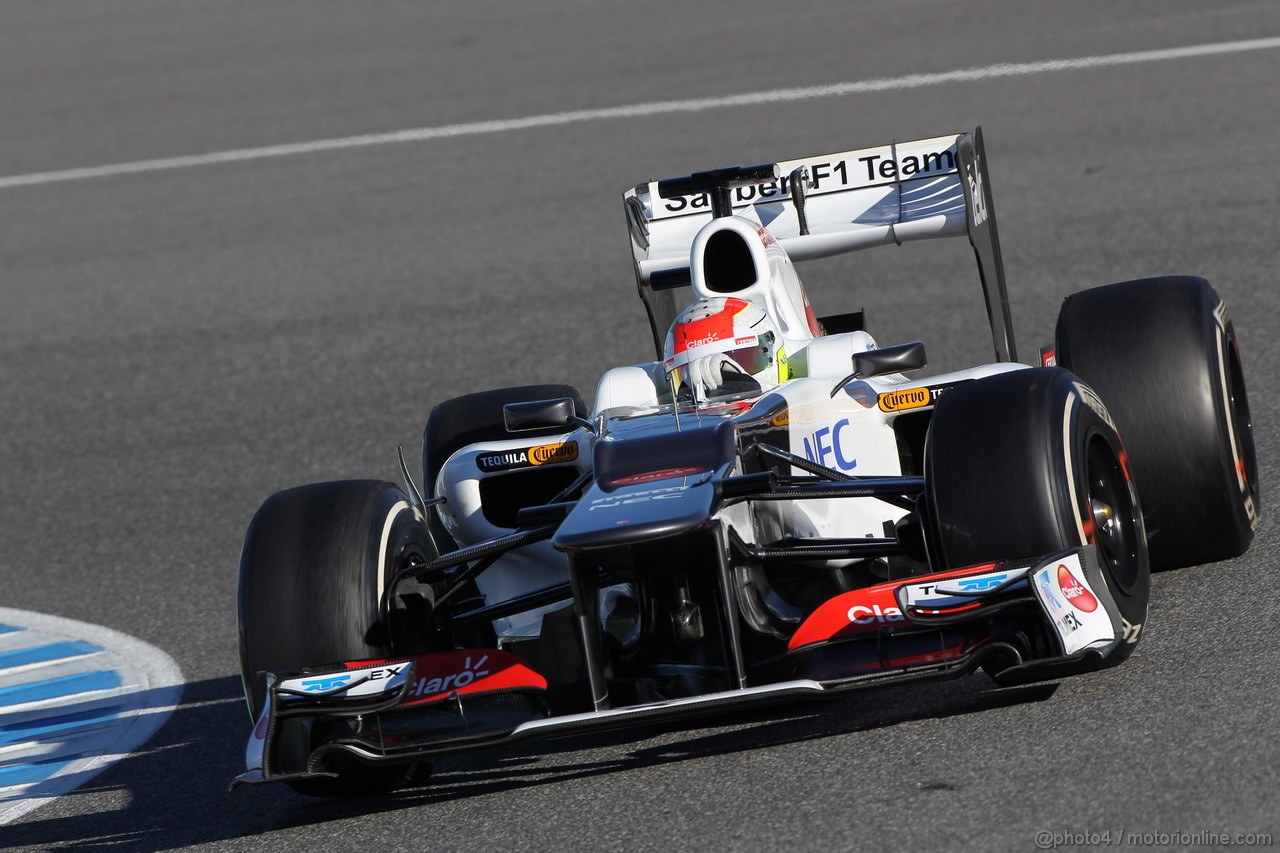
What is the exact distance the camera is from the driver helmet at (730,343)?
645cm

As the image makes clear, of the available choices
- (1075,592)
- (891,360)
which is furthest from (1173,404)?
(1075,592)

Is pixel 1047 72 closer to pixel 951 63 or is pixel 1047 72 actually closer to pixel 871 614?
pixel 951 63

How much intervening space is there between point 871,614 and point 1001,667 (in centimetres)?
39

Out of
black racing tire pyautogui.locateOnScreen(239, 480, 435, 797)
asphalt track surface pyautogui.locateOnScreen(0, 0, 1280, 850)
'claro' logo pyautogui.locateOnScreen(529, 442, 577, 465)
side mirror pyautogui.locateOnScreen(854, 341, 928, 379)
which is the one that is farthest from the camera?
'claro' logo pyautogui.locateOnScreen(529, 442, 577, 465)

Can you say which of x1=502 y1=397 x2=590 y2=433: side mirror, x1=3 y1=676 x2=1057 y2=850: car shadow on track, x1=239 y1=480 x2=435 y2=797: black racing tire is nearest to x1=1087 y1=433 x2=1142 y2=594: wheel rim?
x1=3 y1=676 x2=1057 y2=850: car shadow on track

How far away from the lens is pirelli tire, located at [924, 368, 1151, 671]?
198 inches

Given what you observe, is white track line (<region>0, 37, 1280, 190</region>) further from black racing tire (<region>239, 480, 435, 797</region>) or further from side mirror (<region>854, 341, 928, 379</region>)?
black racing tire (<region>239, 480, 435, 797</region>)

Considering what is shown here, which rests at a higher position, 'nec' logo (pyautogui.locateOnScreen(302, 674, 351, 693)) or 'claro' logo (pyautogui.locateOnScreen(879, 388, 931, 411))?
'claro' logo (pyautogui.locateOnScreen(879, 388, 931, 411))

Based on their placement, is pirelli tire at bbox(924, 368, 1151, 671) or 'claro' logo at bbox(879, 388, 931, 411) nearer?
pirelli tire at bbox(924, 368, 1151, 671)

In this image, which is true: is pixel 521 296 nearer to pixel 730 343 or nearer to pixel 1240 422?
pixel 730 343

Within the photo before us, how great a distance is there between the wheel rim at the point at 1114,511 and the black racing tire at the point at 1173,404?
23.8 inches

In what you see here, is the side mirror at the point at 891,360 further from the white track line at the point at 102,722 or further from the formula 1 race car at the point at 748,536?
the white track line at the point at 102,722

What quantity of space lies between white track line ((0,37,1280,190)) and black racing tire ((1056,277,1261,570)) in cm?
960

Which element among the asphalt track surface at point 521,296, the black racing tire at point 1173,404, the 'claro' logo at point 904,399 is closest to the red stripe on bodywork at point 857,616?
the asphalt track surface at point 521,296
